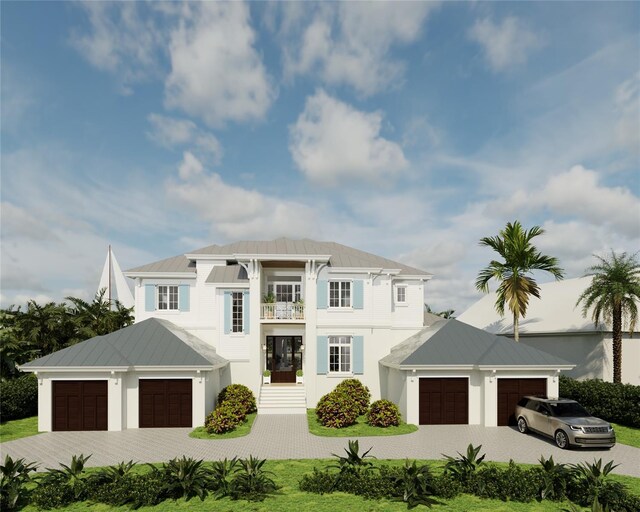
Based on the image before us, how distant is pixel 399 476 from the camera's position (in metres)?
11.5

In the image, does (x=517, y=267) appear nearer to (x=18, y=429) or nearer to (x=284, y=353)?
(x=284, y=353)

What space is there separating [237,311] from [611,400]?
1933 cm

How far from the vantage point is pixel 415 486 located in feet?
36.4

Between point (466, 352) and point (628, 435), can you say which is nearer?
point (628, 435)

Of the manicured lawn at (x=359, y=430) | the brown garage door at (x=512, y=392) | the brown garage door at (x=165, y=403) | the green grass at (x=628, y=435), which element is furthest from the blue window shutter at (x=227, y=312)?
the green grass at (x=628, y=435)

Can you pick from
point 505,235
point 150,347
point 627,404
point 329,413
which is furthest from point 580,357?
point 150,347

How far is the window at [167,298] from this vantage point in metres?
25.5

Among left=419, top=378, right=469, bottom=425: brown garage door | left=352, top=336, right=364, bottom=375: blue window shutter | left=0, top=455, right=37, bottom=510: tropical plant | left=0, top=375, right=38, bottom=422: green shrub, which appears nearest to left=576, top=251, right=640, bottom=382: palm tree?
left=419, top=378, right=469, bottom=425: brown garage door

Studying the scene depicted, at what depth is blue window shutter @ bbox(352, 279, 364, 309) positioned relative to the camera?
2462 centimetres

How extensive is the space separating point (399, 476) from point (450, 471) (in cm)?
215

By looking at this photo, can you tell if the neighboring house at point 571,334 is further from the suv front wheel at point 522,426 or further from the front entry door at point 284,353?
the front entry door at point 284,353

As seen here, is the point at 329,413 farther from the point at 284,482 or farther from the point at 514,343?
the point at 514,343

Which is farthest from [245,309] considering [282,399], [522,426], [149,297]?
[522,426]

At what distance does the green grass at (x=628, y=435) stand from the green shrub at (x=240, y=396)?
16519 millimetres
